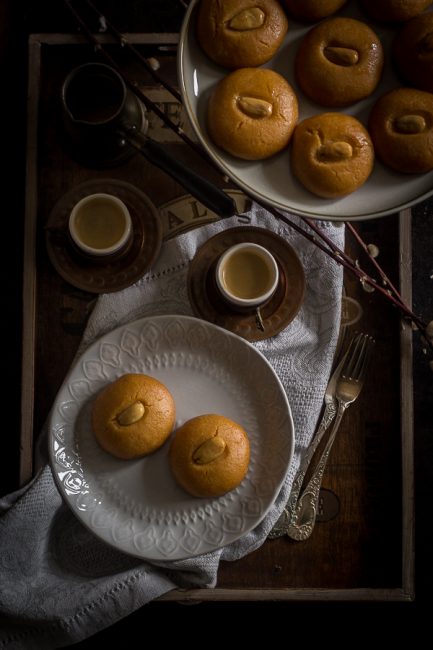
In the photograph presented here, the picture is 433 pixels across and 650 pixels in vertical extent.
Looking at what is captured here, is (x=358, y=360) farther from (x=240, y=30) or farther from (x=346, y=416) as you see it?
(x=240, y=30)

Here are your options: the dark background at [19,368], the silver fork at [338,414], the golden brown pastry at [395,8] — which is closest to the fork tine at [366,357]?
the silver fork at [338,414]

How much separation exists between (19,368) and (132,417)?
1.63ft

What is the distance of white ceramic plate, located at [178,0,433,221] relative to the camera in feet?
2.30

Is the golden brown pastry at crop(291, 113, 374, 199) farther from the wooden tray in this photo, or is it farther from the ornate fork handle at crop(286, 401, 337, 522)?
the ornate fork handle at crop(286, 401, 337, 522)

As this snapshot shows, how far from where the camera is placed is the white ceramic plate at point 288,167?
2.30 ft

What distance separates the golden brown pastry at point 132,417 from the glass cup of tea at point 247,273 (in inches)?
8.4

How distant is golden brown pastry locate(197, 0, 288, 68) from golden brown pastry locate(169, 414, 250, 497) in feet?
1.84

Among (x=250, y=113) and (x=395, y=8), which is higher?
(x=395, y=8)

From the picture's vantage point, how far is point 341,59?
71 centimetres

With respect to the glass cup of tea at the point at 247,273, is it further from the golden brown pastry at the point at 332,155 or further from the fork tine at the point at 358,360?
the golden brown pastry at the point at 332,155

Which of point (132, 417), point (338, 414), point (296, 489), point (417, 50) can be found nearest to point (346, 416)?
point (338, 414)

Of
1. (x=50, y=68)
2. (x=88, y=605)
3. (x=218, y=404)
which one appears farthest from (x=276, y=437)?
(x=50, y=68)

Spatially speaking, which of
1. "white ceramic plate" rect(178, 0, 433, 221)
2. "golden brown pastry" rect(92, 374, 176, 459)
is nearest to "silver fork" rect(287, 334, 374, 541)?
"golden brown pastry" rect(92, 374, 176, 459)

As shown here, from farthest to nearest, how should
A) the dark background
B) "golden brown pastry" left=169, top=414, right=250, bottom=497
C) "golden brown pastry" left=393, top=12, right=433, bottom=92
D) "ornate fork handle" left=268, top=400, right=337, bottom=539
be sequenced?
1. the dark background
2. "ornate fork handle" left=268, top=400, right=337, bottom=539
3. "golden brown pastry" left=169, top=414, right=250, bottom=497
4. "golden brown pastry" left=393, top=12, right=433, bottom=92
